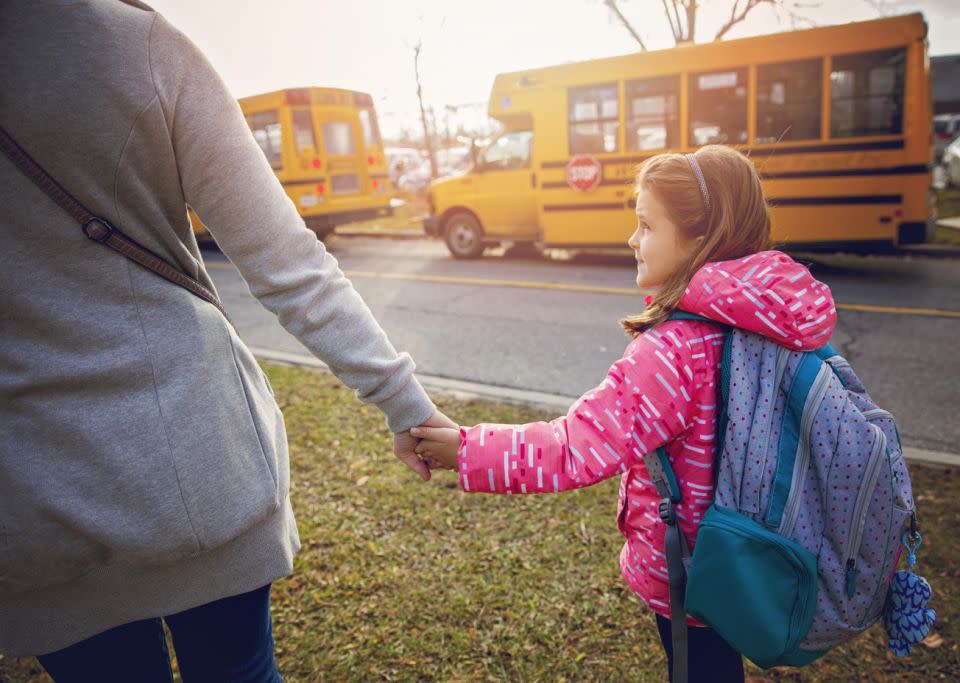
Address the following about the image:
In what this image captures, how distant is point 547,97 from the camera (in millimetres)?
9719

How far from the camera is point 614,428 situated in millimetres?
1252

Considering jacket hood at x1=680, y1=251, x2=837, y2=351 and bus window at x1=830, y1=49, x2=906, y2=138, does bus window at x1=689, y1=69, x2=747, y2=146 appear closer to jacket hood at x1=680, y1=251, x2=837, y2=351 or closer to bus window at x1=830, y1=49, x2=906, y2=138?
bus window at x1=830, y1=49, x2=906, y2=138

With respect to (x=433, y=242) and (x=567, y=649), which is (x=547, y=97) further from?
(x=567, y=649)

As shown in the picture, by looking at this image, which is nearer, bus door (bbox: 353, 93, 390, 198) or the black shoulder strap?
the black shoulder strap

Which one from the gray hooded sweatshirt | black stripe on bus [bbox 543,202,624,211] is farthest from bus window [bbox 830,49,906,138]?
the gray hooded sweatshirt

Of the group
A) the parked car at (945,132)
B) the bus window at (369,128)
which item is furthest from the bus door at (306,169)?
the parked car at (945,132)

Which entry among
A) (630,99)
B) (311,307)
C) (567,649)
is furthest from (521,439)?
(630,99)

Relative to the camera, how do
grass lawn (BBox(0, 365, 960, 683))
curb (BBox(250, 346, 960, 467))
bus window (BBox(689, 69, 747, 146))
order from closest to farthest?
grass lawn (BBox(0, 365, 960, 683)), curb (BBox(250, 346, 960, 467)), bus window (BBox(689, 69, 747, 146))

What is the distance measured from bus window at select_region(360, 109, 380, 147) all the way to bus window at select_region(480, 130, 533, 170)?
385 cm

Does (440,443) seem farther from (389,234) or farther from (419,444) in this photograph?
(389,234)

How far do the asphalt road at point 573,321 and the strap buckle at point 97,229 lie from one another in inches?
157

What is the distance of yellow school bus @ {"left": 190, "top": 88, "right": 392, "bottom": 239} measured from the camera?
12.2m

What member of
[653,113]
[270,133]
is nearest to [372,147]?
[270,133]

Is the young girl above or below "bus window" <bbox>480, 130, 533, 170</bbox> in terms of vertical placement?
below
